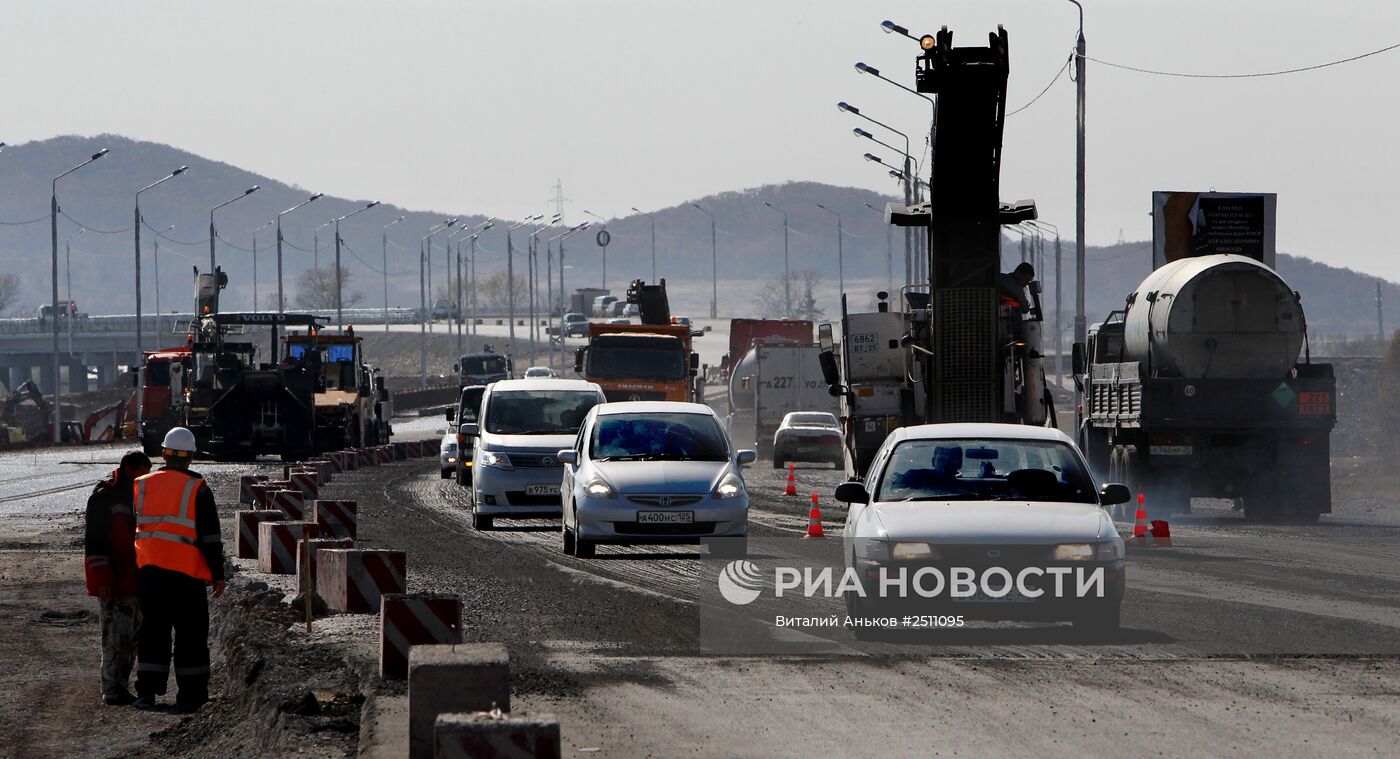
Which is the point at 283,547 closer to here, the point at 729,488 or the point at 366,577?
the point at 366,577

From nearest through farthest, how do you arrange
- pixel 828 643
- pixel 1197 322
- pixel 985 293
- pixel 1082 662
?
1. pixel 1082 662
2. pixel 828 643
3. pixel 985 293
4. pixel 1197 322

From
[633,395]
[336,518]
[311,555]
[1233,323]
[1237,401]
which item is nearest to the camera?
[311,555]

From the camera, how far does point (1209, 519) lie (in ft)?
90.8

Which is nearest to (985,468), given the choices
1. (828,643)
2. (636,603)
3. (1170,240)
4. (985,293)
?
(828,643)

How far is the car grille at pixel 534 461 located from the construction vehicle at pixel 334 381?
20984mm

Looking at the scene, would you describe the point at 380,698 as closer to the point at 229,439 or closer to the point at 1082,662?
the point at 1082,662

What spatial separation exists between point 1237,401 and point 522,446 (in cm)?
1088

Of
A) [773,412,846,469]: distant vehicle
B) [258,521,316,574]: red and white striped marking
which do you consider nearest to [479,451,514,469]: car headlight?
[258,521,316,574]: red and white striped marking

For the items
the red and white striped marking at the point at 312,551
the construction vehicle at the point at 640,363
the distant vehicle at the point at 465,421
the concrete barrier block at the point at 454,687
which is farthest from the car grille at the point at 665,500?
the construction vehicle at the point at 640,363

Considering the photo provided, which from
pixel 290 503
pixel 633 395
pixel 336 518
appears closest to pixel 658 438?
pixel 336 518

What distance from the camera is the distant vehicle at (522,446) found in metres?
22.2

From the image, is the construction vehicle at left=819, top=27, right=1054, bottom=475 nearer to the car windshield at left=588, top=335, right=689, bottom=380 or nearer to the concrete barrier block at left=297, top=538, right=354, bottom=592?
the concrete barrier block at left=297, top=538, right=354, bottom=592

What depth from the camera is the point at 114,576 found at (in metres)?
12.8

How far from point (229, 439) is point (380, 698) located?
3322 cm
